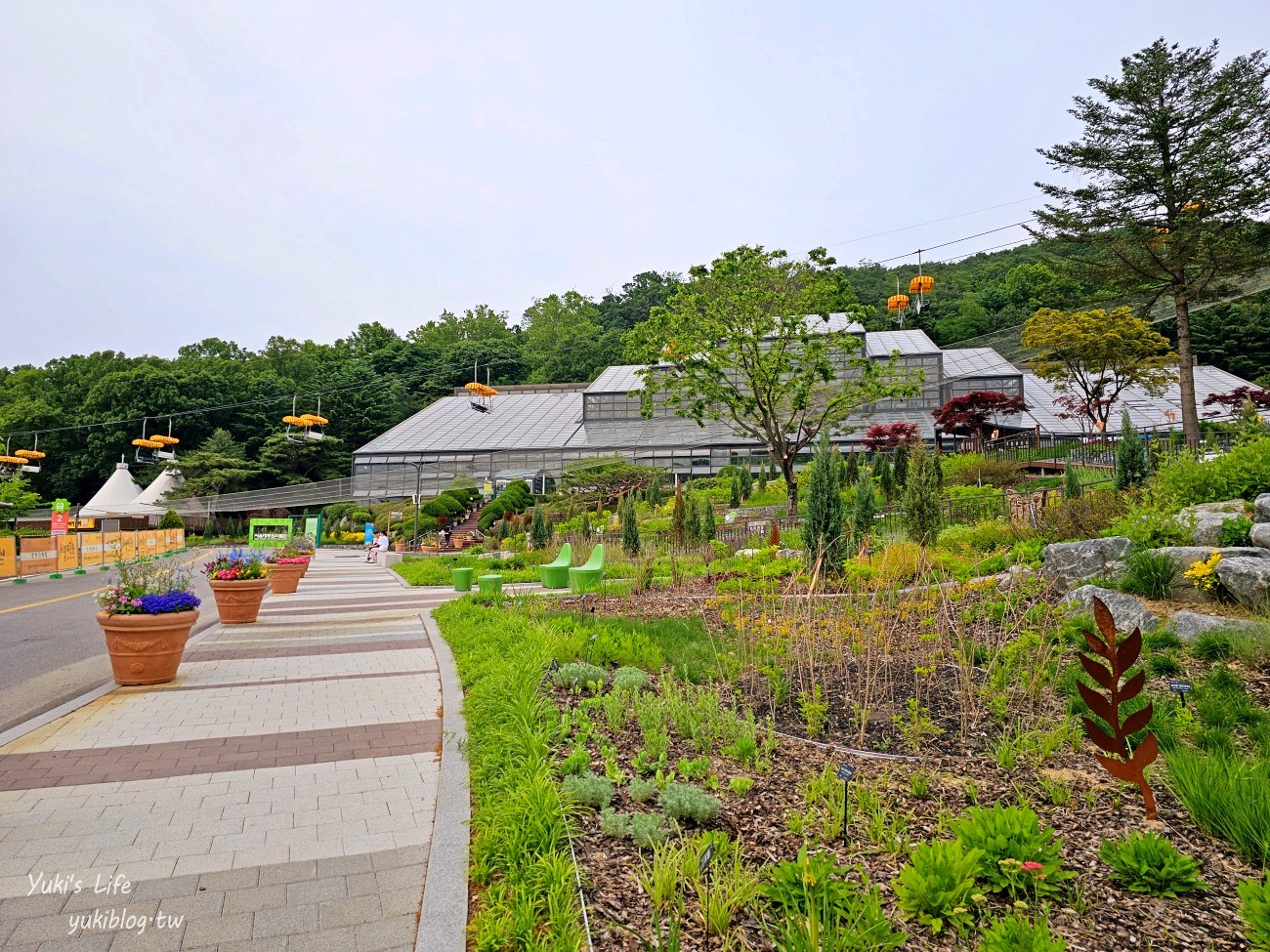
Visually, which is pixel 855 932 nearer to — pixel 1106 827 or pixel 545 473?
pixel 1106 827

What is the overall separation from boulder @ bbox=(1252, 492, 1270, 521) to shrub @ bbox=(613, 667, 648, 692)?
5.60 metres

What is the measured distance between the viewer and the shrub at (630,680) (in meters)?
5.09

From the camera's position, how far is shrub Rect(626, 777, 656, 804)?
3.32 metres

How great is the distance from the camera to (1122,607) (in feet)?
18.2

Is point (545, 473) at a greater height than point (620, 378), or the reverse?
point (620, 378)

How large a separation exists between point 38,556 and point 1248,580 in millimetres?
26712

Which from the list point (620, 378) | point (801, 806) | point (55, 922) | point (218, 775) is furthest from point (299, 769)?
point (620, 378)

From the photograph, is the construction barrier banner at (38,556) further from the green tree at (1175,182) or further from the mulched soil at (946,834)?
the green tree at (1175,182)

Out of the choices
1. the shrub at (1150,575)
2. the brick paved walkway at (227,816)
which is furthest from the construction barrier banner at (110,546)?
the shrub at (1150,575)

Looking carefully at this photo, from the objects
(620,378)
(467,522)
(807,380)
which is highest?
(620,378)

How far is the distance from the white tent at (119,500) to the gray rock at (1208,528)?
4945cm

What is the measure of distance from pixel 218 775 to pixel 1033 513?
35.2 feet

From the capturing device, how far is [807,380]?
1838 centimetres

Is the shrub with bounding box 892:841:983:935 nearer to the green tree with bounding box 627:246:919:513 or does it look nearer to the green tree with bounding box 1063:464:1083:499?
the green tree with bounding box 1063:464:1083:499
